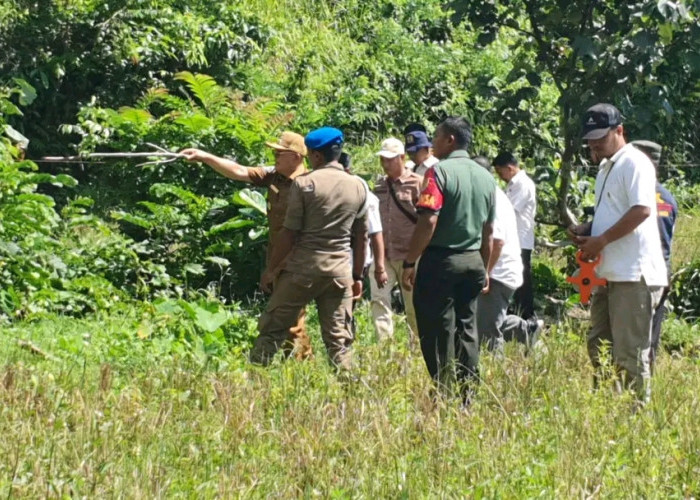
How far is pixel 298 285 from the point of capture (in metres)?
7.88

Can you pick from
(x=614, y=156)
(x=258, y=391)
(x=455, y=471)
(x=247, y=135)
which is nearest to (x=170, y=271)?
(x=247, y=135)

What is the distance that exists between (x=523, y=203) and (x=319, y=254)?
9.96ft

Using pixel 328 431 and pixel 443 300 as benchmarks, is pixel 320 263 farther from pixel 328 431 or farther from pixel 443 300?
pixel 328 431

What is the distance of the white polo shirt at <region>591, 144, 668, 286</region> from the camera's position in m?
6.82

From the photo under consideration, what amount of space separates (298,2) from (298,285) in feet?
32.4

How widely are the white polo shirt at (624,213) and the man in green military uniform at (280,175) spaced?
7.86 ft

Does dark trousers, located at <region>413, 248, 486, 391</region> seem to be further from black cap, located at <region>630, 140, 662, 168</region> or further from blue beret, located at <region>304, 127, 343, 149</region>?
black cap, located at <region>630, 140, 662, 168</region>

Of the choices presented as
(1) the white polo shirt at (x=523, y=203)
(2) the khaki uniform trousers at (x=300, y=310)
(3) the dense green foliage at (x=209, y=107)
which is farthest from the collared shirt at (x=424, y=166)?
(2) the khaki uniform trousers at (x=300, y=310)

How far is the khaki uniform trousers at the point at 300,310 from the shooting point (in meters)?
7.91

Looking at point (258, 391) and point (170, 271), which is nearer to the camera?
point (258, 391)

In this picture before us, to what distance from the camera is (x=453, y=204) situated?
7.15 meters

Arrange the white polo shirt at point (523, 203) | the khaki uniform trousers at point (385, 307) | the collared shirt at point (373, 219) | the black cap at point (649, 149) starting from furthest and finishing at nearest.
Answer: the white polo shirt at point (523, 203) → the khaki uniform trousers at point (385, 307) → the collared shirt at point (373, 219) → the black cap at point (649, 149)

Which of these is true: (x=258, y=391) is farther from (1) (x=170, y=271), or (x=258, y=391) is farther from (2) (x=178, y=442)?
(1) (x=170, y=271)

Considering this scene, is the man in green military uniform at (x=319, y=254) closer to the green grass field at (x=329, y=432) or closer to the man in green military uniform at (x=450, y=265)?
the green grass field at (x=329, y=432)
